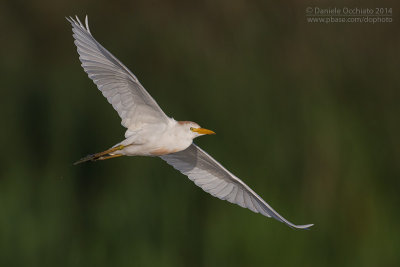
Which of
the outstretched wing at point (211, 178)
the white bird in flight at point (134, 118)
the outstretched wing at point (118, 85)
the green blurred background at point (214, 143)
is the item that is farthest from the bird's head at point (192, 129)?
the green blurred background at point (214, 143)

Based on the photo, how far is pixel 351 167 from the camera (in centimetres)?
565

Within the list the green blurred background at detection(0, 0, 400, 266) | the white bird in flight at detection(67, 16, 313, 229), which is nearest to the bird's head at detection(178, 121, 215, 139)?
the white bird in flight at detection(67, 16, 313, 229)

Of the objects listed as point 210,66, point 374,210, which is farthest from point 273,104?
point 374,210

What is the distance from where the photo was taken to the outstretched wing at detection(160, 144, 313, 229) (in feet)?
16.6

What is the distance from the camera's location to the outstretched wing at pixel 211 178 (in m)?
5.06

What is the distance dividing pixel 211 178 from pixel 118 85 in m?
0.97

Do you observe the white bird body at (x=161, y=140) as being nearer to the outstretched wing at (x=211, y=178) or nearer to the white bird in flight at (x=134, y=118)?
the white bird in flight at (x=134, y=118)

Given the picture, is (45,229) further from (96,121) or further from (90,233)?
(96,121)

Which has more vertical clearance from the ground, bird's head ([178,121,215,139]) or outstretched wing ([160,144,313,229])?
bird's head ([178,121,215,139])

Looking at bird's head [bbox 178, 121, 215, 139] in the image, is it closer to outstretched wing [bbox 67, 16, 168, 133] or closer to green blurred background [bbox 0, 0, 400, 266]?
outstretched wing [bbox 67, 16, 168, 133]

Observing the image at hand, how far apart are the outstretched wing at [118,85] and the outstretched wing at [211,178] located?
44cm

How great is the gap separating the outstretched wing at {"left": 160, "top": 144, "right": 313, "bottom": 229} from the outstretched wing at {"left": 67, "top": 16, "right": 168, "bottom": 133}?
1.44 ft

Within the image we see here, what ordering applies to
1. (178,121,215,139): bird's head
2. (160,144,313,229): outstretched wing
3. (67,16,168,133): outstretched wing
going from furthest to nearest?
(160,144,313,229): outstretched wing → (178,121,215,139): bird's head → (67,16,168,133): outstretched wing

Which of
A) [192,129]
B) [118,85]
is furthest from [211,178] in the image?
[118,85]
